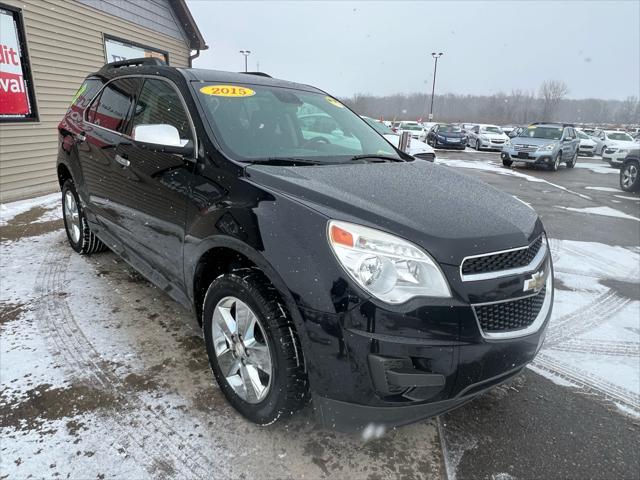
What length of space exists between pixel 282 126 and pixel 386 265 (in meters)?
1.50

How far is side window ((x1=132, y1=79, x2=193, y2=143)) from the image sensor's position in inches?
102

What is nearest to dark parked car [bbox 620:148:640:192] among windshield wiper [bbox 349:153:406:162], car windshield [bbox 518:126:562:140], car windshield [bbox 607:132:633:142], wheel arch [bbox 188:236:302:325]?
car windshield [bbox 518:126:562:140]

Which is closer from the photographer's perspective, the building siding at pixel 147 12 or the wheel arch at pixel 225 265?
the wheel arch at pixel 225 265

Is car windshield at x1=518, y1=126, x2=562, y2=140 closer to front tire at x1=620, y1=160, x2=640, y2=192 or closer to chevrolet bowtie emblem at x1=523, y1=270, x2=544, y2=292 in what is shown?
front tire at x1=620, y1=160, x2=640, y2=192

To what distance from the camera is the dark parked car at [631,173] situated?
10922 millimetres

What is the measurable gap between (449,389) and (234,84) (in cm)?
232

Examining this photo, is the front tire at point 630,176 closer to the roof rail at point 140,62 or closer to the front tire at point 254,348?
the roof rail at point 140,62

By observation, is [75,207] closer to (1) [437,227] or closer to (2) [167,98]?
(2) [167,98]

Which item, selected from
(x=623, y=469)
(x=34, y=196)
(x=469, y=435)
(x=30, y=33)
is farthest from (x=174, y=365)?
(x=30, y=33)

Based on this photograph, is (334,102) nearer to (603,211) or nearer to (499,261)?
(499,261)

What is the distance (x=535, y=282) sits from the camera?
6.56 ft

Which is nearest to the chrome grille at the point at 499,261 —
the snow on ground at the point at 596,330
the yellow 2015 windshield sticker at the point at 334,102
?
the snow on ground at the point at 596,330

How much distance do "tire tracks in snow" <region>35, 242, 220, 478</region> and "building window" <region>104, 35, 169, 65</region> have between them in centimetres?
780

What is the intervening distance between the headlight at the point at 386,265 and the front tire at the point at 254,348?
418 mm
